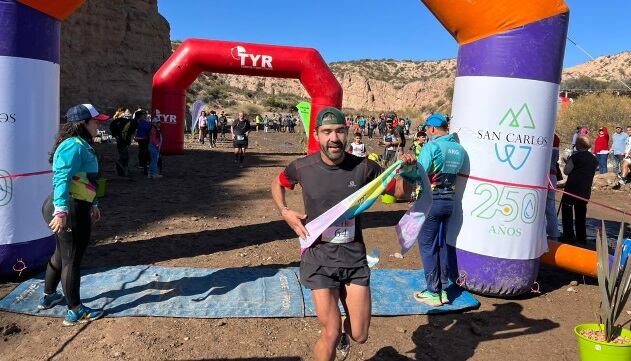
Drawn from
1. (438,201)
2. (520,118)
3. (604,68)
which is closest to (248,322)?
(438,201)

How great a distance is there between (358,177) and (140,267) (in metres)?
3.39

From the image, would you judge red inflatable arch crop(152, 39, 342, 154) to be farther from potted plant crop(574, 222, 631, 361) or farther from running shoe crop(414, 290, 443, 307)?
potted plant crop(574, 222, 631, 361)

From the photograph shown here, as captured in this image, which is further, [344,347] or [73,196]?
[73,196]

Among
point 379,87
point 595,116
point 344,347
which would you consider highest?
point 379,87

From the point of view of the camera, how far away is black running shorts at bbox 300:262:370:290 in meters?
3.10

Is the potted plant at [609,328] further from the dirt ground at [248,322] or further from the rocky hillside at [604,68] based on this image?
the rocky hillside at [604,68]

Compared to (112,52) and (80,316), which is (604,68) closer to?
(112,52)

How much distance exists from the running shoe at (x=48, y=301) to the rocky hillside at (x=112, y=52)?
21791mm

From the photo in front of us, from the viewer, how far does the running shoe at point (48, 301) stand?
4350mm

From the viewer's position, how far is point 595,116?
25453 mm

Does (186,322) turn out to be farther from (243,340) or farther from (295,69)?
(295,69)

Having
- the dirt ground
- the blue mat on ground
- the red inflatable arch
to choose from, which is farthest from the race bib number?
the red inflatable arch

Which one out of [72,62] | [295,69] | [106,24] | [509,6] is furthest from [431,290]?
[106,24]

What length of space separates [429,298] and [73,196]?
345cm
